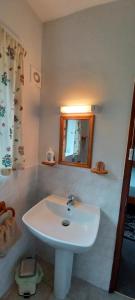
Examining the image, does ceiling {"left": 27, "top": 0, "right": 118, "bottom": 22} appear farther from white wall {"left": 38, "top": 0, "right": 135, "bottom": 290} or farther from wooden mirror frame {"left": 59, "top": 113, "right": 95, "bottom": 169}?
wooden mirror frame {"left": 59, "top": 113, "right": 95, "bottom": 169}

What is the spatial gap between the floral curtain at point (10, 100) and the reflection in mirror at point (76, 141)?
440 mm

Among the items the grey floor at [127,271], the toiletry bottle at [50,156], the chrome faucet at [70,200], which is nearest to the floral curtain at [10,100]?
the toiletry bottle at [50,156]

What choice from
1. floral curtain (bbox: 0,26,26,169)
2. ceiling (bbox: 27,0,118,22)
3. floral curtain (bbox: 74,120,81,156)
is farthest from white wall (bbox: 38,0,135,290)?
floral curtain (bbox: 0,26,26,169)

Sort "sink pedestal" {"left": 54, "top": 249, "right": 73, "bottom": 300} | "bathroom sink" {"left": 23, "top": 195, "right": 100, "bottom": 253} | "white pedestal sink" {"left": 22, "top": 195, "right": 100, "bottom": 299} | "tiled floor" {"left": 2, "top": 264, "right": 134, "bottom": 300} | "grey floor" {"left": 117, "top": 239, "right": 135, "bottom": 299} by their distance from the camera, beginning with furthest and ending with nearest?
1. "grey floor" {"left": 117, "top": 239, "right": 135, "bottom": 299}
2. "tiled floor" {"left": 2, "top": 264, "right": 134, "bottom": 300}
3. "sink pedestal" {"left": 54, "top": 249, "right": 73, "bottom": 300}
4. "white pedestal sink" {"left": 22, "top": 195, "right": 100, "bottom": 299}
5. "bathroom sink" {"left": 23, "top": 195, "right": 100, "bottom": 253}

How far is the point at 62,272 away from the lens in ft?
4.58

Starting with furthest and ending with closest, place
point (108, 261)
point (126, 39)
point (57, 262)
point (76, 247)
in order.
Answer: point (108, 261) < point (57, 262) < point (126, 39) < point (76, 247)

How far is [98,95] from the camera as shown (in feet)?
4.58

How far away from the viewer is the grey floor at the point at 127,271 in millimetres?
1568

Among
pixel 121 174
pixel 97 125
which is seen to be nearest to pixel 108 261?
pixel 121 174

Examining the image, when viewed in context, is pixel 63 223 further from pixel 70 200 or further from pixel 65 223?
pixel 70 200

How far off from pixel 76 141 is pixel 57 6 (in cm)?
115

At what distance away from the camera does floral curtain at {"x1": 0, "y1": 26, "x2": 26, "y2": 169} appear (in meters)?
1.18

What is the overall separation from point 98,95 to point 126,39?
18.1 inches

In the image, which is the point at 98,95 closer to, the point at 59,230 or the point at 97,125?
the point at 97,125
